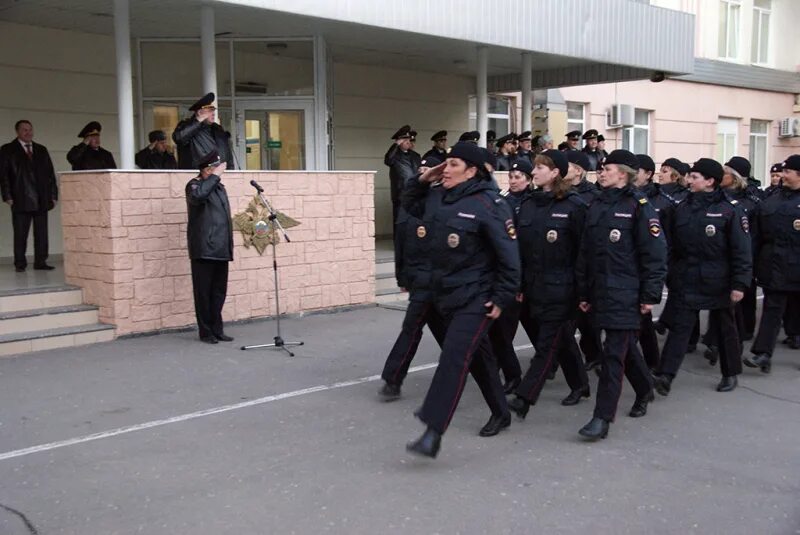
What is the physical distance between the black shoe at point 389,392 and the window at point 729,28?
2023cm

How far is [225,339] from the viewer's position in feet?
28.2

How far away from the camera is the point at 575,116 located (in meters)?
19.7

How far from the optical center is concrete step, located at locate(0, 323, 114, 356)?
7871 millimetres

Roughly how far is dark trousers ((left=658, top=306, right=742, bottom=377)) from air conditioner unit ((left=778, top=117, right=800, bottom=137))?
21.3m

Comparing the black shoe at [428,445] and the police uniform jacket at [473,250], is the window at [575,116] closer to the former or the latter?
the police uniform jacket at [473,250]

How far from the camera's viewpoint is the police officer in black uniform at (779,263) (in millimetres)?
7465

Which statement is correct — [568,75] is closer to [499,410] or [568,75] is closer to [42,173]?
[42,173]

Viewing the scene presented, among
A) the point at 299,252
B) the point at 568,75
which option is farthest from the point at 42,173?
the point at 568,75

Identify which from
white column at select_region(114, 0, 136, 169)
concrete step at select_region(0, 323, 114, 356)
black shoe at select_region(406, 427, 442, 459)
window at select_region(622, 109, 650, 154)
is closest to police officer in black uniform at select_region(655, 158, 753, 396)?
black shoe at select_region(406, 427, 442, 459)

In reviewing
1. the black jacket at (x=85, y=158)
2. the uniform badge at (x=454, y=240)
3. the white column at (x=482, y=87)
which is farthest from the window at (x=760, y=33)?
the uniform badge at (x=454, y=240)

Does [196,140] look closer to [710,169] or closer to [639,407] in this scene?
[710,169]

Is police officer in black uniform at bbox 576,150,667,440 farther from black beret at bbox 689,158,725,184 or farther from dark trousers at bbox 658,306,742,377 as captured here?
black beret at bbox 689,158,725,184

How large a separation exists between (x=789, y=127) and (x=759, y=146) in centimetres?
103

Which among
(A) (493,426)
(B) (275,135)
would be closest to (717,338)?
(A) (493,426)
